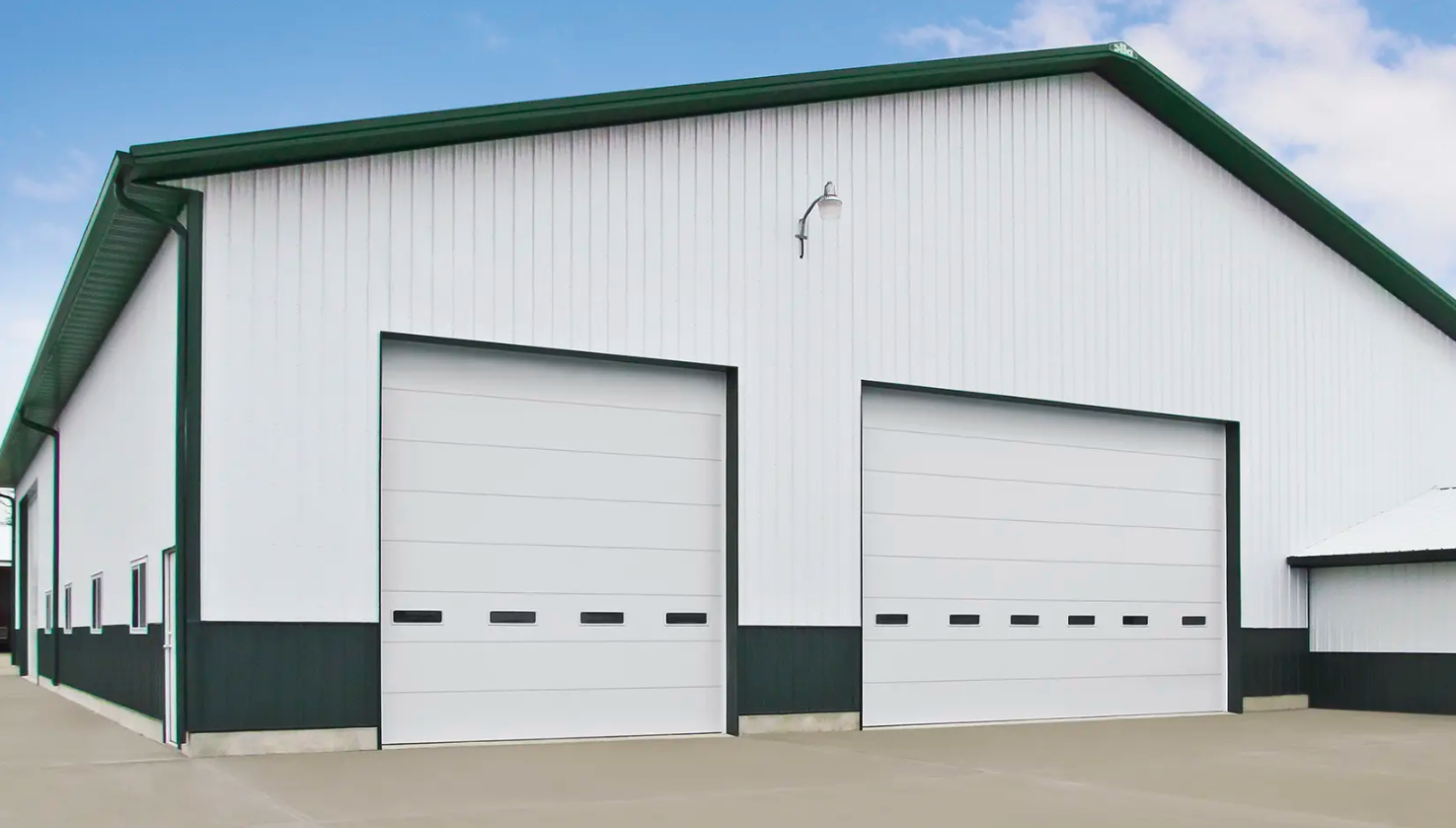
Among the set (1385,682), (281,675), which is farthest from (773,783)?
(1385,682)

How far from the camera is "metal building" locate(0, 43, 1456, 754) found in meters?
11.6

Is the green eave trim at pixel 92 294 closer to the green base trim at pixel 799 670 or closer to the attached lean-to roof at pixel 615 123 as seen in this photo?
the attached lean-to roof at pixel 615 123

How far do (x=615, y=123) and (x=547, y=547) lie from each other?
3.85 meters

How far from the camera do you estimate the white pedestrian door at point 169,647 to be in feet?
38.7

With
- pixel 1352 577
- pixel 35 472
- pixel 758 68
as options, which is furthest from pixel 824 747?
pixel 35 472

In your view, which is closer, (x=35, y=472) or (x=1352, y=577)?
(x=1352, y=577)

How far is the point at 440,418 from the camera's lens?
12531mm

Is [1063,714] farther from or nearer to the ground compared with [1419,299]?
nearer to the ground

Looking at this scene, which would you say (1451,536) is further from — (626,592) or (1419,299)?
(626,592)

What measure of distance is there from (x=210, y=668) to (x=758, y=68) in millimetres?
7349

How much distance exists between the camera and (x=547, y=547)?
12.9 meters

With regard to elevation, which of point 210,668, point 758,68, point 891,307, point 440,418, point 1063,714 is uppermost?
point 758,68

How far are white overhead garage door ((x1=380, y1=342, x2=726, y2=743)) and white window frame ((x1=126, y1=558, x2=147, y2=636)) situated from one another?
3.26 m

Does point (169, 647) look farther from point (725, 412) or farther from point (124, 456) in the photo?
point (725, 412)
